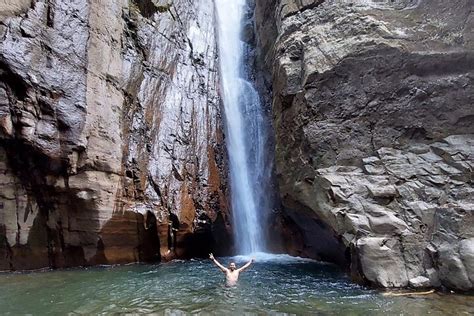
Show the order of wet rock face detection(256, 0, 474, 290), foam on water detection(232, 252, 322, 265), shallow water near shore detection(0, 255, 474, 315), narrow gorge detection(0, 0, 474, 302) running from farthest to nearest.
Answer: foam on water detection(232, 252, 322, 265)
narrow gorge detection(0, 0, 474, 302)
wet rock face detection(256, 0, 474, 290)
shallow water near shore detection(0, 255, 474, 315)

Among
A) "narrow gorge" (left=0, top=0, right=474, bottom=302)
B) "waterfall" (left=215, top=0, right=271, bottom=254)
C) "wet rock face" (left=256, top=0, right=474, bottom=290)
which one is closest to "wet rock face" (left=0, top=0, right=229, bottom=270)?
"narrow gorge" (left=0, top=0, right=474, bottom=302)

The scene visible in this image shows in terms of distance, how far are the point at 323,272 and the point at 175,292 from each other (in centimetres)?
462

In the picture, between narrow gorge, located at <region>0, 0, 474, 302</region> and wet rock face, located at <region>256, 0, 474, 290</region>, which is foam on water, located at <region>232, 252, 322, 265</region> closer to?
narrow gorge, located at <region>0, 0, 474, 302</region>

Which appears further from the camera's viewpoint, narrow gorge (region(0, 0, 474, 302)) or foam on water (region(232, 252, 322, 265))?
foam on water (region(232, 252, 322, 265))

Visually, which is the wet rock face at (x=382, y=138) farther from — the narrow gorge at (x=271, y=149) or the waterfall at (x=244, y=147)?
the waterfall at (x=244, y=147)

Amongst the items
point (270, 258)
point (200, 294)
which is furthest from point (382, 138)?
point (200, 294)

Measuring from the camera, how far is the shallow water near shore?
674cm

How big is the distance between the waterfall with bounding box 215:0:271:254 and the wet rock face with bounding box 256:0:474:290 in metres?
2.30

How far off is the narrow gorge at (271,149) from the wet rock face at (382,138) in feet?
0.14

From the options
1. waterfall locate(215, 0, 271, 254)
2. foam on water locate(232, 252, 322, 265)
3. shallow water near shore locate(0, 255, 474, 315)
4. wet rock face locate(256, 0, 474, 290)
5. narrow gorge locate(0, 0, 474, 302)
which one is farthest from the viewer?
waterfall locate(215, 0, 271, 254)

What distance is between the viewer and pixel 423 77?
10.4 meters

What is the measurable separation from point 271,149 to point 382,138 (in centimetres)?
579

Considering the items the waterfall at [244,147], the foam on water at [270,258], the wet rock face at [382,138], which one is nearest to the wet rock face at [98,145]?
the waterfall at [244,147]

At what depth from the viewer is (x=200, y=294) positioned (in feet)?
26.2
